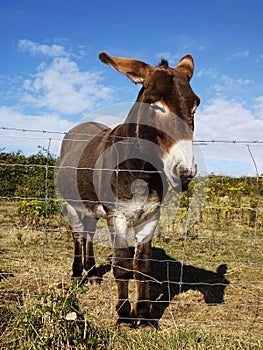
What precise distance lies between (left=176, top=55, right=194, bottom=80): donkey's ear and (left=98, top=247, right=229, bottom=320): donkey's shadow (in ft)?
6.08

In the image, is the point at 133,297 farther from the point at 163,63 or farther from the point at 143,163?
the point at 163,63

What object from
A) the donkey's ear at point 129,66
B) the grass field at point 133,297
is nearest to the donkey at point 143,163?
the donkey's ear at point 129,66

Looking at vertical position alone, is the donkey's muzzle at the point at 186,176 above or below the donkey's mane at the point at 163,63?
below

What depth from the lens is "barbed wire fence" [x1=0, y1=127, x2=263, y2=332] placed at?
3.47 m

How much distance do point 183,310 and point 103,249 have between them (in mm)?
2889

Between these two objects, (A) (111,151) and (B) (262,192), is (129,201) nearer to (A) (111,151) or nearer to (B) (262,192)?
(A) (111,151)

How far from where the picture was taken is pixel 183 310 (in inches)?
150

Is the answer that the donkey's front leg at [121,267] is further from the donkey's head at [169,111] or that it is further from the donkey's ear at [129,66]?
the donkey's ear at [129,66]

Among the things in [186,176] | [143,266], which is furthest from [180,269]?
[186,176]

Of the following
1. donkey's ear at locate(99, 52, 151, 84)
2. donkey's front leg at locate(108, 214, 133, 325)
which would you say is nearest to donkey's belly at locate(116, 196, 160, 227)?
donkey's front leg at locate(108, 214, 133, 325)

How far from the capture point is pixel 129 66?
3.13 meters

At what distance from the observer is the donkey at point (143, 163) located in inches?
112

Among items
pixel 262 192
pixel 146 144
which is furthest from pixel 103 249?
pixel 262 192

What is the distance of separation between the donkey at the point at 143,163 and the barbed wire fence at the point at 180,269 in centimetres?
23
